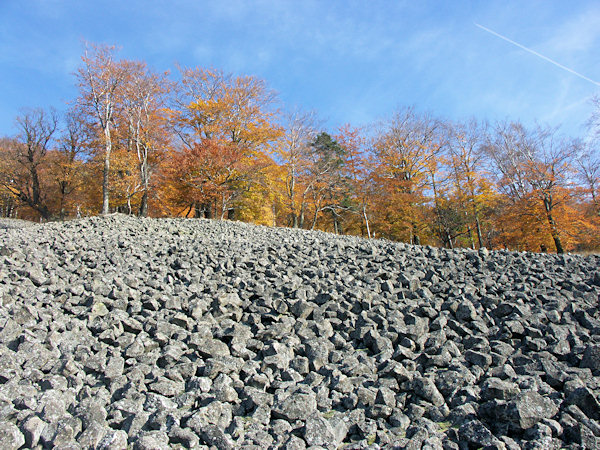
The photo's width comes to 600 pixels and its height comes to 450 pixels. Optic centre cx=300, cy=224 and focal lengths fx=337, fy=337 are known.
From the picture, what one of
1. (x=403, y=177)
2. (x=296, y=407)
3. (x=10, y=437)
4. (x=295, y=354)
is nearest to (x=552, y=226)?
(x=403, y=177)

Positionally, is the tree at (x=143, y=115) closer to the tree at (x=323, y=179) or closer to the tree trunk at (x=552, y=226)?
the tree at (x=323, y=179)

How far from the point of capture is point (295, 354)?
12.7 feet

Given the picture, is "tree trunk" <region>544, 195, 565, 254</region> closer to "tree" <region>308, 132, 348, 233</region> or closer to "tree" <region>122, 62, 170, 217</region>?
"tree" <region>308, 132, 348, 233</region>

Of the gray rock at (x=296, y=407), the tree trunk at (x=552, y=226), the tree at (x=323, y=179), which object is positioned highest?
the tree at (x=323, y=179)

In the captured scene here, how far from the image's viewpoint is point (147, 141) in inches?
804

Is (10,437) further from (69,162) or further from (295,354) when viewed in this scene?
(69,162)

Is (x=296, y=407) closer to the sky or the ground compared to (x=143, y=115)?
closer to the ground

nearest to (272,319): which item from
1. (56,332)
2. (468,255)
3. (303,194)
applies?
(56,332)

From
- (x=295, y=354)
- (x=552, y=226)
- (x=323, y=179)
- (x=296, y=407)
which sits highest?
(x=323, y=179)

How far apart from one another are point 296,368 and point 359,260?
4327 millimetres

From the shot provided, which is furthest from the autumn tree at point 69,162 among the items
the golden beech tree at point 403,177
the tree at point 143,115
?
the golden beech tree at point 403,177

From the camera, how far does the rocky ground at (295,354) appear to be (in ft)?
8.29

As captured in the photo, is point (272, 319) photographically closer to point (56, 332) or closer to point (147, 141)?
point (56, 332)

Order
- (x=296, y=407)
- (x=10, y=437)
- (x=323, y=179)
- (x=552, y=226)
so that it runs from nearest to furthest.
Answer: (x=10, y=437) < (x=296, y=407) < (x=552, y=226) < (x=323, y=179)
